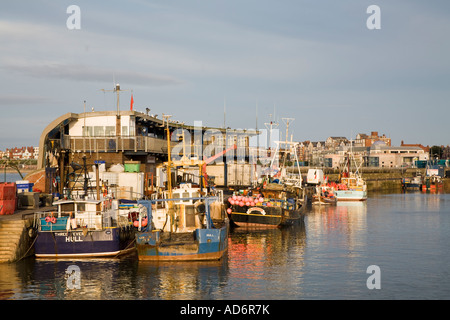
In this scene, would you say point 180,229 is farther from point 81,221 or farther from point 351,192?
point 351,192

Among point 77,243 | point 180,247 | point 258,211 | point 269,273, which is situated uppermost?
point 258,211

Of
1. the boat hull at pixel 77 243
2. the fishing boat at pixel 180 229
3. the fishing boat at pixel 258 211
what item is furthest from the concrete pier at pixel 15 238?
the fishing boat at pixel 258 211

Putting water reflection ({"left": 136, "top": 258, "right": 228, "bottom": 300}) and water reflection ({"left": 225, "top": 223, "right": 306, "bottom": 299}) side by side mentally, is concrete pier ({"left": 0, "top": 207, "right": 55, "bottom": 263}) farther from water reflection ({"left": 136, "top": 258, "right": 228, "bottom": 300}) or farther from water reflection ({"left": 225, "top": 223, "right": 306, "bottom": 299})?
water reflection ({"left": 225, "top": 223, "right": 306, "bottom": 299})

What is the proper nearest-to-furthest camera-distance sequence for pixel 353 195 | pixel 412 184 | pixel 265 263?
pixel 265 263
pixel 353 195
pixel 412 184

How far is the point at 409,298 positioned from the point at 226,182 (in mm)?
60786

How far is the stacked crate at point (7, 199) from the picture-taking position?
1601 inches

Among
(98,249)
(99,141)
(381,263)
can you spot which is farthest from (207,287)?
(99,141)

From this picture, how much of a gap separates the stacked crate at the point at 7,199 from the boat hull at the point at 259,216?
73.7ft

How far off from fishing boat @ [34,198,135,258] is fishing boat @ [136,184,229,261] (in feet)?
7.30

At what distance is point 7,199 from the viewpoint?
40.9m

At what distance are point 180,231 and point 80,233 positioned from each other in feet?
23.0

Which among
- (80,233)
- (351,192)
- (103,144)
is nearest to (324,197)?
(351,192)

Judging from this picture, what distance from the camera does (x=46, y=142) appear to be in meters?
56.8

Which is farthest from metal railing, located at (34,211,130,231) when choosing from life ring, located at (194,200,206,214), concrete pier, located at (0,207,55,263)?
life ring, located at (194,200,206,214)
